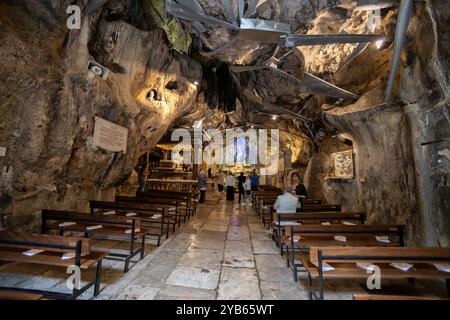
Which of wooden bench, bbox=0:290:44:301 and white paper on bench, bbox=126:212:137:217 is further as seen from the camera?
white paper on bench, bbox=126:212:137:217

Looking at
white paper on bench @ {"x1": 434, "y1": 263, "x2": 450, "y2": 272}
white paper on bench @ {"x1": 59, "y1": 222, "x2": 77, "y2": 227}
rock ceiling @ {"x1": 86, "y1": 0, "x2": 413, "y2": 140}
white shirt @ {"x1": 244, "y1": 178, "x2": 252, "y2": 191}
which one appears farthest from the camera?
white shirt @ {"x1": 244, "y1": 178, "x2": 252, "y2": 191}

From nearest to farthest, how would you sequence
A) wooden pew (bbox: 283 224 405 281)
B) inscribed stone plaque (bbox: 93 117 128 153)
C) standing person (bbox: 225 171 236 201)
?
wooden pew (bbox: 283 224 405 281), inscribed stone plaque (bbox: 93 117 128 153), standing person (bbox: 225 171 236 201)

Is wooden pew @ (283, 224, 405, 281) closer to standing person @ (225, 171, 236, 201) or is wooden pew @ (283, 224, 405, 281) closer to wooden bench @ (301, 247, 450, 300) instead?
wooden bench @ (301, 247, 450, 300)

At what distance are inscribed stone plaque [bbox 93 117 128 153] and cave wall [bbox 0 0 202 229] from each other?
140mm

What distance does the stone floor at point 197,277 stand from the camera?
2.67 m

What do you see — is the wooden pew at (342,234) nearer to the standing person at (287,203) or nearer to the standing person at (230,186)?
the standing person at (287,203)

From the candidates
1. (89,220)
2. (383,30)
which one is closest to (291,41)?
(383,30)

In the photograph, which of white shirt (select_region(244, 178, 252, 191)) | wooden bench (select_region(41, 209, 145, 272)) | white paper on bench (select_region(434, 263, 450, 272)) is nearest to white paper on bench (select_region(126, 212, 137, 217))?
wooden bench (select_region(41, 209, 145, 272))

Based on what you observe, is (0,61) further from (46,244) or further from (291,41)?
(291,41)

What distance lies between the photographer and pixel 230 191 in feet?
41.5

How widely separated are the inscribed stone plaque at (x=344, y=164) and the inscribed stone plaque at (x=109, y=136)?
265 inches

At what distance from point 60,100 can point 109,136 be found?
151 cm

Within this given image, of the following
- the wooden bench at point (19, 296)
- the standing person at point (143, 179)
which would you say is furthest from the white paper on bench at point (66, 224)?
the standing person at point (143, 179)

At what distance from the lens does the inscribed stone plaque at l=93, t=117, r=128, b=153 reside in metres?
5.27
